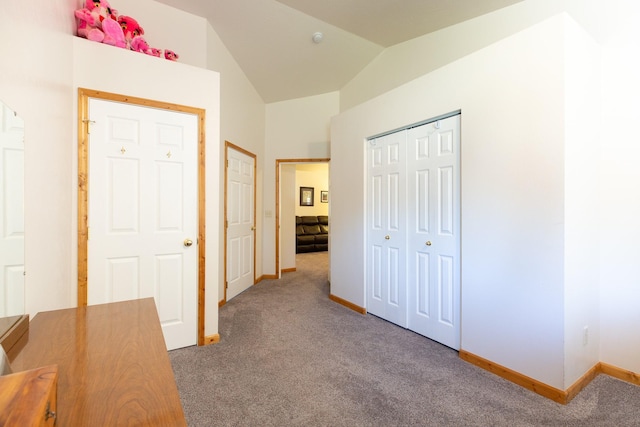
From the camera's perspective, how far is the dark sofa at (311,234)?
7391 millimetres

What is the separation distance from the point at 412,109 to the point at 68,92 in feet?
8.54

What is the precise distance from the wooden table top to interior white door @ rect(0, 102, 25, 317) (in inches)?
6.0

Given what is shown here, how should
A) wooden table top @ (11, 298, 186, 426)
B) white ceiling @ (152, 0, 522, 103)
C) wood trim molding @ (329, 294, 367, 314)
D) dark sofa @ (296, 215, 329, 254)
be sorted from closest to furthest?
wooden table top @ (11, 298, 186, 426)
white ceiling @ (152, 0, 522, 103)
wood trim molding @ (329, 294, 367, 314)
dark sofa @ (296, 215, 329, 254)

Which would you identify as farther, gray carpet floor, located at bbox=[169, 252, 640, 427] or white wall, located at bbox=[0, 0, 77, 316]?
gray carpet floor, located at bbox=[169, 252, 640, 427]

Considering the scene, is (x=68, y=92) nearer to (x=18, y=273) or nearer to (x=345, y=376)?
(x=18, y=273)

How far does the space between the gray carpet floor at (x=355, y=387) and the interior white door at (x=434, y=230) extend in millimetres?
234

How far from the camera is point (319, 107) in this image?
4715mm

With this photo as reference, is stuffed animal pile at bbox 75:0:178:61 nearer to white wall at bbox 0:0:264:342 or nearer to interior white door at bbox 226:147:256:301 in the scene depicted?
white wall at bbox 0:0:264:342

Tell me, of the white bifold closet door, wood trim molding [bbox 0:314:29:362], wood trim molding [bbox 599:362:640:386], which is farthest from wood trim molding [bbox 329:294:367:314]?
wood trim molding [bbox 0:314:29:362]

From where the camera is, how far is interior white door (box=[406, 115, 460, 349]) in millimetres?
2332

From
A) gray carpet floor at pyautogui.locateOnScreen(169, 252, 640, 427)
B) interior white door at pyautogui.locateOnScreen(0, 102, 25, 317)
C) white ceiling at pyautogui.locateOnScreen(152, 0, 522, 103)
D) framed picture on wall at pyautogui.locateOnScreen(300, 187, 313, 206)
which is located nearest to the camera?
interior white door at pyautogui.locateOnScreen(0, 102, 25, 317)

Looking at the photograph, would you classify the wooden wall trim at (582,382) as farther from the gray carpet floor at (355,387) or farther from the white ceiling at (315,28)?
the white ceiling at (315,28)

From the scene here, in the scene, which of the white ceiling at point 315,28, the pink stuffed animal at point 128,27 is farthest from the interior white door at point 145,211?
the white ceiling at point 315,28

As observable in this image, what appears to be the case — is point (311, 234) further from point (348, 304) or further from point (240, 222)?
point (348, 304)
